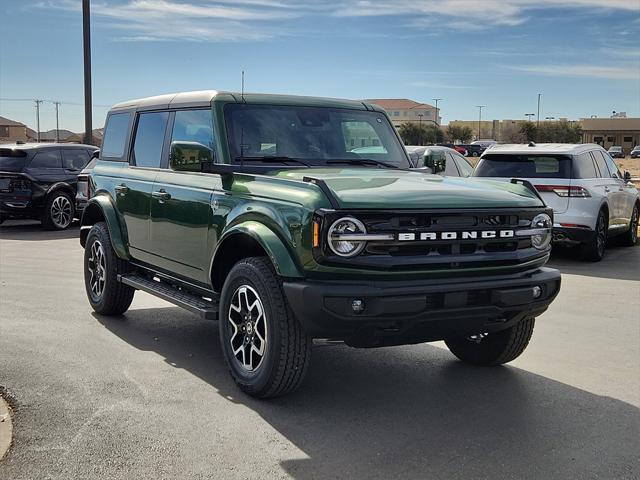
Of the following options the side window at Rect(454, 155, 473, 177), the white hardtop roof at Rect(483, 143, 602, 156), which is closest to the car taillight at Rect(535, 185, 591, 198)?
the white hardtop roof at Rect(483, 143, 602, 156)

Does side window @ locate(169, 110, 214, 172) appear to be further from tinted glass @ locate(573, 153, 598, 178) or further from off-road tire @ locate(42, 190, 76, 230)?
off-road tire @ locate(42, 190, 76, 230)

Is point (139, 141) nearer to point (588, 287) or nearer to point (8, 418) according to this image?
point (8, 418)

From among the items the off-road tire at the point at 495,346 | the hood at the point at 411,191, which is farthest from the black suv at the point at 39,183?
the off-road tire at the point at 495,346

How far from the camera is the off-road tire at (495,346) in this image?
5.35m

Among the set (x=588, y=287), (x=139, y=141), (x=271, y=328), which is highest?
(x=139, y=141)

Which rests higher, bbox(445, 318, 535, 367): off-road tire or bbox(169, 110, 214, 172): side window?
bbox(169, 110, 214, 172): side window

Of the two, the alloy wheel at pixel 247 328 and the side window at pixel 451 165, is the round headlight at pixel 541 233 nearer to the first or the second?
the alloy wheel at pixel 247 328

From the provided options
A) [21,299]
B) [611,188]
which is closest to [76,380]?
[21,299]

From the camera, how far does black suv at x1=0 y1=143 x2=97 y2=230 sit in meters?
15.3

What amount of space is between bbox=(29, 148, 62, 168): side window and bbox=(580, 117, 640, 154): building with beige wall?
374 ft

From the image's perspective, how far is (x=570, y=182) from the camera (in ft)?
35.1

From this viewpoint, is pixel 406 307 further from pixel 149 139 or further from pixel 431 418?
pixel 149 139

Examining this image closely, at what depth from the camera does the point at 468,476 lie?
3736 mm

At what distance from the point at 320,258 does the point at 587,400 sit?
7.01ft
